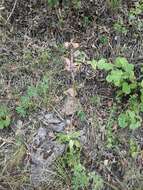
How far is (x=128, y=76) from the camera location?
335 centimetres

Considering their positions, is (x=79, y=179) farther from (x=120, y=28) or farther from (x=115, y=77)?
(x=120, y=28)

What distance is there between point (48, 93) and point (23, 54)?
1.43 ft

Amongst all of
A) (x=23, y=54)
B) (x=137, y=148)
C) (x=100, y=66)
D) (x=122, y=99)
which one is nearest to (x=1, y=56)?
(x=23, y=54)

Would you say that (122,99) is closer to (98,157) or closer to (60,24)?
(98,157)

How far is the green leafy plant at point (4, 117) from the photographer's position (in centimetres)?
332

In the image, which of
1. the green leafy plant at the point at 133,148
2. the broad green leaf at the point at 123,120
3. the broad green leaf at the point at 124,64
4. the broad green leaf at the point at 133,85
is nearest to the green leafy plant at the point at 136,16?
the broad green leaf at the point at 124,64

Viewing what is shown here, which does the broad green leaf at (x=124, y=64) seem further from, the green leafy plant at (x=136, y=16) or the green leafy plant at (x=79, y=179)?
the green leafy plant at (x=79, y=179)

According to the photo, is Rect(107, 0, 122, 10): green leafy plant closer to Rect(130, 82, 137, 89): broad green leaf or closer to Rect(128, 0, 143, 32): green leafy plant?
Rect(128, 0, 143, 32): green leafy plant

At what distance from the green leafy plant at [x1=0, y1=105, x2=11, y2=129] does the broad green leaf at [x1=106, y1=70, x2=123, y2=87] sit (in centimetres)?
84

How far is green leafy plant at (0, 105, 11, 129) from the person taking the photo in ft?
10.9

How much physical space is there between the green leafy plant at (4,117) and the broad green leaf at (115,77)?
2.76ft

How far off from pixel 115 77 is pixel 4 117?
0.93 metres

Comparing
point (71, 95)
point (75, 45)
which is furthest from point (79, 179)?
point (75, 45)

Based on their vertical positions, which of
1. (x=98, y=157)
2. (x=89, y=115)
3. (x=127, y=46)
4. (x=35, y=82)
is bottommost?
(x=98, y=157)
